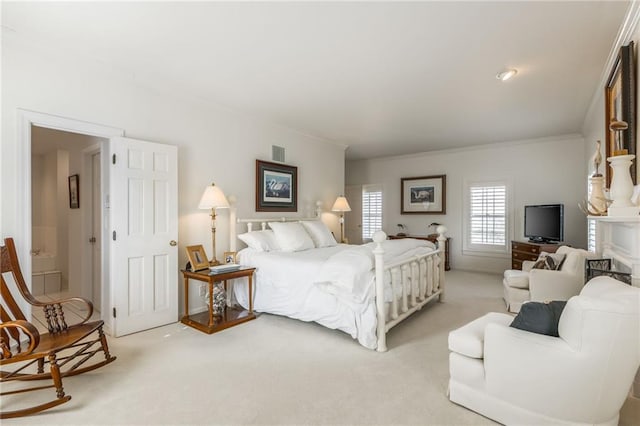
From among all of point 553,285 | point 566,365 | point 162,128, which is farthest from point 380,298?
point 162,128

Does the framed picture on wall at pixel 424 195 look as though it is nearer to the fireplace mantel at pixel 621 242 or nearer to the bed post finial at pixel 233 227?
the fireplace mantel at pixel 621 242

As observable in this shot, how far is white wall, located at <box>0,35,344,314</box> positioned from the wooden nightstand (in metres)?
0.51

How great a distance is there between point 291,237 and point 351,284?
5.67ft

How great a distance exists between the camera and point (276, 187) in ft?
16.8

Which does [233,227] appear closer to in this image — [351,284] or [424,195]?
[351,284]

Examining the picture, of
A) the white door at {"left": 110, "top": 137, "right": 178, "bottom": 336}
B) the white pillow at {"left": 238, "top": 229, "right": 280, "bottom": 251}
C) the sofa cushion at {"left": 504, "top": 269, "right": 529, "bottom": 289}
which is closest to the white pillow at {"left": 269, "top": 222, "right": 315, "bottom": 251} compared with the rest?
the white pillow at {"left": 238, "top": 229, "right": 280, "bottom": 251}

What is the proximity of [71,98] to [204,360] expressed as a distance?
274cm

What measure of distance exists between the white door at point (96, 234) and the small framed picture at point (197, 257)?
1.29 meters

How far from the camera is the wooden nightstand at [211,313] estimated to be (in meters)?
3.34

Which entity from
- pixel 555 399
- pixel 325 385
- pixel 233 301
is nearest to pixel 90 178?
pixel 233 301

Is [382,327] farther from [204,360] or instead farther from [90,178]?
[90,178]

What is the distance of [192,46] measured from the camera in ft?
9.06

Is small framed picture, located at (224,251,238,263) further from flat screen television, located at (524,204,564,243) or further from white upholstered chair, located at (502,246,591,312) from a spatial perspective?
flat screen television, located at (524,204,564,243)

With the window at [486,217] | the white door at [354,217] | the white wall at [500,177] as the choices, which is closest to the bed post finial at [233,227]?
the white door at [354,217]
